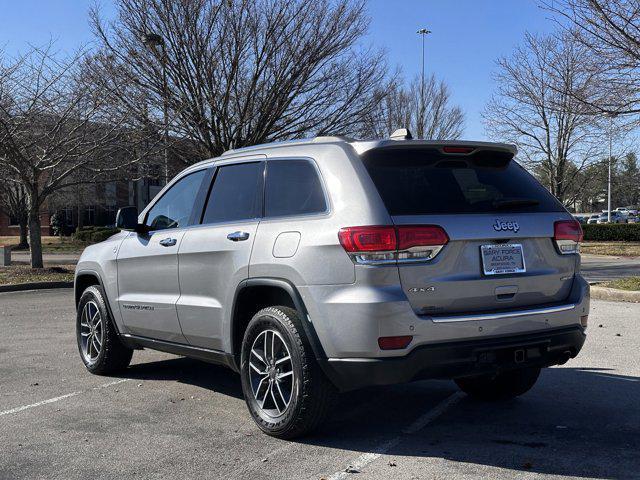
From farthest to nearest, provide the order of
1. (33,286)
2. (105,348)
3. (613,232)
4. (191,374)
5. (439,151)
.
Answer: (613,232)
(33,286)
(191,374)
(105,348)
(439,151)

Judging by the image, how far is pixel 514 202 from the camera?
15.3 feet

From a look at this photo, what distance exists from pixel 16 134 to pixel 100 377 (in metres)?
11.9

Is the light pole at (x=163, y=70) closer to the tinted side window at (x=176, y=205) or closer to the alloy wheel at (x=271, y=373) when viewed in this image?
the tinted side window at (x=176, y=205)

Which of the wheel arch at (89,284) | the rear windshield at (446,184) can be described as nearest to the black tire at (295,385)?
the rear windshield at (446,184)

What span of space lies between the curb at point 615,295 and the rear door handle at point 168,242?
9342mm

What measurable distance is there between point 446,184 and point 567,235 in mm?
932

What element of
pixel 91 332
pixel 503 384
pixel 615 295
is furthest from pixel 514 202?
pixel 615 295

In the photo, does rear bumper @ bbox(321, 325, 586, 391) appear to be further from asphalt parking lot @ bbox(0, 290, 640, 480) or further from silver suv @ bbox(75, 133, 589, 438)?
asphalt parking lot @ bbox(0, 290, 640, 480)

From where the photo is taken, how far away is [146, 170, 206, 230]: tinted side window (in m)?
5.93

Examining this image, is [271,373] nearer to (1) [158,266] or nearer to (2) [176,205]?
(1) [158,266]

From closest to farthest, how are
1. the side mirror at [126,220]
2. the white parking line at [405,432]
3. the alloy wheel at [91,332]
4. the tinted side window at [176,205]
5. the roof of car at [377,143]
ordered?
the white parking line at [405,432] < the roof of car at [377,143] < the tinted side window at [176,205] < the side mirror at [126,220] < the alloy wheel at [91,332]

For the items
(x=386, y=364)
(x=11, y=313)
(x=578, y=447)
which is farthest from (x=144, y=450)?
(x=11, y=313)

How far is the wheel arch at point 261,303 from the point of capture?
4.39m

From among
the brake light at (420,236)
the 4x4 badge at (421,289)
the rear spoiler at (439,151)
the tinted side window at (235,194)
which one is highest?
the rear spoiler at (439,151)
